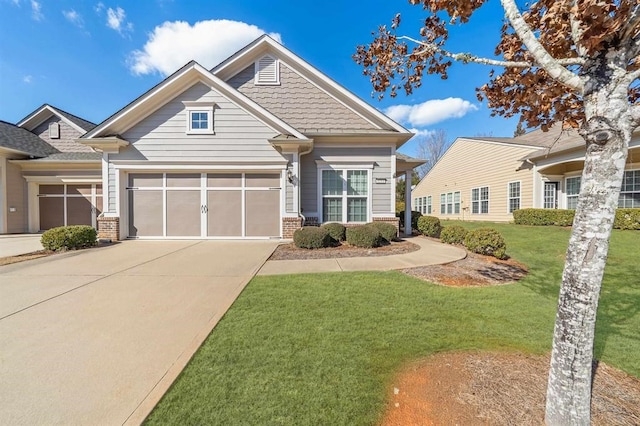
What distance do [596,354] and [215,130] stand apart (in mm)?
10509

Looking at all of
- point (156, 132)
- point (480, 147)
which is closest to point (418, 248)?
point (156, 132)

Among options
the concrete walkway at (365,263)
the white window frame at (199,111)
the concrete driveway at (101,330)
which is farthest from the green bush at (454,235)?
the white window frame at (199,111)

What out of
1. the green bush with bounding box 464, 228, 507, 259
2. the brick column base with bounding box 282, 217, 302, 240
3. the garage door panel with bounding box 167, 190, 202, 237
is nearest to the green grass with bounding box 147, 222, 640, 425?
the green bush with bounding box 464, 228, 507, 259

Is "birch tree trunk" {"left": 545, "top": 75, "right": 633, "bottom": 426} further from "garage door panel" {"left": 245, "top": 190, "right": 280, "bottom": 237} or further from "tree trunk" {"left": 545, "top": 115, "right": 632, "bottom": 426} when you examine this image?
"garage door panel" {"left": 245, "top": 190, "right": 280, "bottom": 237}

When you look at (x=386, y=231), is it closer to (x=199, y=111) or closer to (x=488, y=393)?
(x=488, y=393)

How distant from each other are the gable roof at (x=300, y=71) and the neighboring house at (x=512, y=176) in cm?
668

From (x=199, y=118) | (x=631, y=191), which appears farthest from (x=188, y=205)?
(x=631, y=191)

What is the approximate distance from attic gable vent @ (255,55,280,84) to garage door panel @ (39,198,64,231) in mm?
10865

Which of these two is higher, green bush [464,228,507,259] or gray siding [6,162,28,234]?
gray siding [6,162,28,234]

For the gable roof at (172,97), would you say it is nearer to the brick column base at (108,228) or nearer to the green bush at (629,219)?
the brick column base at (108,228)

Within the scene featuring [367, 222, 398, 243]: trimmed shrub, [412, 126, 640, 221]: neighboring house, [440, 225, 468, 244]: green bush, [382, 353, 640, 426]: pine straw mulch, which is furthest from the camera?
[412, 126, 640, 221]: neighboring house

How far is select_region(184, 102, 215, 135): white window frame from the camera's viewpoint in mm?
A: 9648

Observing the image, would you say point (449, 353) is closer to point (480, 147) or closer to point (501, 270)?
point (501, 270)

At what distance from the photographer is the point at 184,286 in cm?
501
